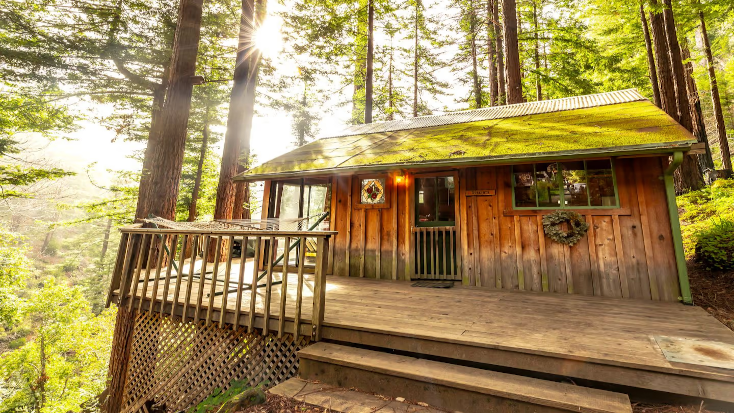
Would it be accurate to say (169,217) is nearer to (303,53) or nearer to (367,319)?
(367,319)

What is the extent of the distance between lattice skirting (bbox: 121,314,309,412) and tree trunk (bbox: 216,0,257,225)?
4453mm

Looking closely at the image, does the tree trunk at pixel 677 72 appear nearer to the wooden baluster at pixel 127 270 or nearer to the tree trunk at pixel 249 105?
the tree trunk at pixel 249 105

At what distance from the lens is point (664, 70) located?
7770 mm

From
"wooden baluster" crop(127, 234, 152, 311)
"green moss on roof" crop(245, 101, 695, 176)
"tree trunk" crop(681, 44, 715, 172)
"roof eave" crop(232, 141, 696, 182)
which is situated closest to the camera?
"roof eave" crop(232, 141, 696, 182)

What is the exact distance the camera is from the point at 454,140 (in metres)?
5.29

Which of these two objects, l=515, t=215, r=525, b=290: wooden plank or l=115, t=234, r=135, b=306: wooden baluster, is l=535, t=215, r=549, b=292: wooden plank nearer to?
l=515, t=215, r=525, b=290: wooden plank

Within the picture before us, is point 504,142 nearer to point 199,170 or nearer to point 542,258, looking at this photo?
point 542,258

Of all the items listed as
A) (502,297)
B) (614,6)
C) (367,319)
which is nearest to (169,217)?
(367,319)

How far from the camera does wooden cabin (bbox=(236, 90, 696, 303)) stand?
3.90 m

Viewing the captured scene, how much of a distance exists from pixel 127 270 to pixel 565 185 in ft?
20.9

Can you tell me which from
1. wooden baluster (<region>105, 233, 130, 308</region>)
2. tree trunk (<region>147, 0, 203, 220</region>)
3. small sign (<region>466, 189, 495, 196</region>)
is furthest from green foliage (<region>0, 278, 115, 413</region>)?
small sign (<region>466, 189, 495, 196</region>)

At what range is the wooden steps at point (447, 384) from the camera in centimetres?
175

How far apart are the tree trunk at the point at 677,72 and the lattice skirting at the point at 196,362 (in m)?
10.4

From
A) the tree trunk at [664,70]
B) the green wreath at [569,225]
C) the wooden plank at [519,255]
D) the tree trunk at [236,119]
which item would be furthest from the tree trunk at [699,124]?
the tree trunk at [236,119]
